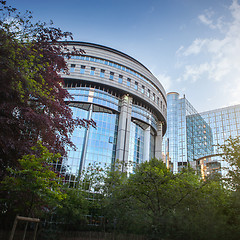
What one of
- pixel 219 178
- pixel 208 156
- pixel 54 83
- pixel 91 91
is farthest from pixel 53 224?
pixel 208 156

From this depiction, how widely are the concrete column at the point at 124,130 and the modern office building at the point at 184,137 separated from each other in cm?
3804

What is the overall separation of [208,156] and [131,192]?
65605mm

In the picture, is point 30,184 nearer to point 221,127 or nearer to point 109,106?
point 109,106

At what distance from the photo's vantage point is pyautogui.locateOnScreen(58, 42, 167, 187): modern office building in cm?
3956

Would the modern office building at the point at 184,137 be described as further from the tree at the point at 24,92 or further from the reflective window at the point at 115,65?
the tree at the point at 24,92

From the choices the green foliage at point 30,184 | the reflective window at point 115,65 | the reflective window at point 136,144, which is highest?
the reflective window at point 115,65

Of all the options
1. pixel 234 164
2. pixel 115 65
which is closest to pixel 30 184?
pixel 234 164

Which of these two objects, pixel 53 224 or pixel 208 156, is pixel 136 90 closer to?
pixel 53 224

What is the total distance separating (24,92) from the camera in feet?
35.0

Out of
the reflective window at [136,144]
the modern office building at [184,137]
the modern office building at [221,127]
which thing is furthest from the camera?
the modern office building at [184,137]

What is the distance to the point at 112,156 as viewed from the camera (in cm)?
4088

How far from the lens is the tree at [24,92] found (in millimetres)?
9898

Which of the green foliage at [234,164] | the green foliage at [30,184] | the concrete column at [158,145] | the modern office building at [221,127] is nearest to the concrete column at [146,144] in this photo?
the concrete column at [158,145]

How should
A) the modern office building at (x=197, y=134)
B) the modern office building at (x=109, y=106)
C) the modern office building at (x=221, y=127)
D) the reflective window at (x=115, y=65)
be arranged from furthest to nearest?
1. the modern office building at (x=197, y=134)
2. the modern office building at (x=221, y=127)
3. the reflective window at (x=115, y=65)
4. the modern office building at (x=109, y=106)
